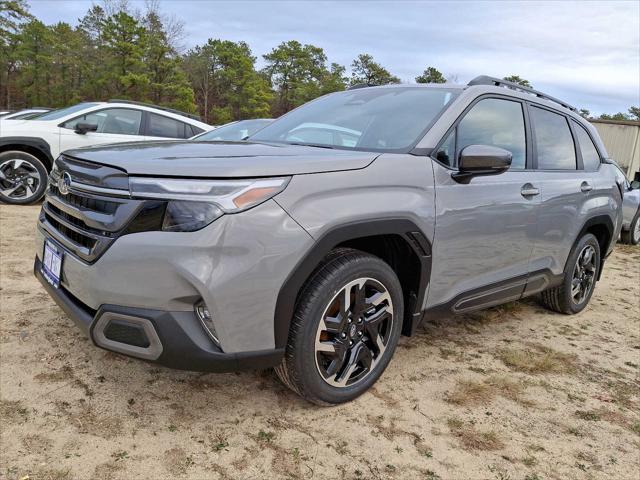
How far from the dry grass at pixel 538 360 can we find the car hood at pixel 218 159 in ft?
5.62

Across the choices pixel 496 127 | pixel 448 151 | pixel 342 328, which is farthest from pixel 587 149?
pixel 342 328

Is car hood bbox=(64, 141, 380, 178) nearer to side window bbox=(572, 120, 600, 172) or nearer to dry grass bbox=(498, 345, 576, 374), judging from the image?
dry grass bbox=(498, 345, 576, 374)

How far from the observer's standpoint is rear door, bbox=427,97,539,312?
2709 mm

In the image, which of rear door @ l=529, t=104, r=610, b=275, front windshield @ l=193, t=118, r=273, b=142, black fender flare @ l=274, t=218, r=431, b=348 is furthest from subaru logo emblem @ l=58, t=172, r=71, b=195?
front windshield @ l=193, t=118, r=273, b=142

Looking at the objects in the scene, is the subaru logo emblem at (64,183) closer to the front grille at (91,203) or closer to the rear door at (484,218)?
the front grille at (91,203)

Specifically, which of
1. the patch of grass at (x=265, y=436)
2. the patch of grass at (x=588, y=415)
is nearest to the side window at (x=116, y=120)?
the patch of grass at (x=265, y=436)

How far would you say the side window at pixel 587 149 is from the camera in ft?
13.6

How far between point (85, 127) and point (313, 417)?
6.15 meters

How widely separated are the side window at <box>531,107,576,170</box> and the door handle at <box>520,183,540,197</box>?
0.29 m

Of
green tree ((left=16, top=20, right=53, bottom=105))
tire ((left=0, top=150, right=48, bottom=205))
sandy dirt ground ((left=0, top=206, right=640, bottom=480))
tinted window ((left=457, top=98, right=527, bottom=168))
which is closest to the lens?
sandy dirt ground ((left=0, top=206, right=640, bottom=480))

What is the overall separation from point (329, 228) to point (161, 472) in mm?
1171

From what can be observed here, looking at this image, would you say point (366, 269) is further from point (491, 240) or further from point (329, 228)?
point (491, 240)

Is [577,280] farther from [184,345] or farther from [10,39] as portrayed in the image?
[10,39]

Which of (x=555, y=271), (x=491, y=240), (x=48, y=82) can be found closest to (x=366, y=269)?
(x=491, y=240)
